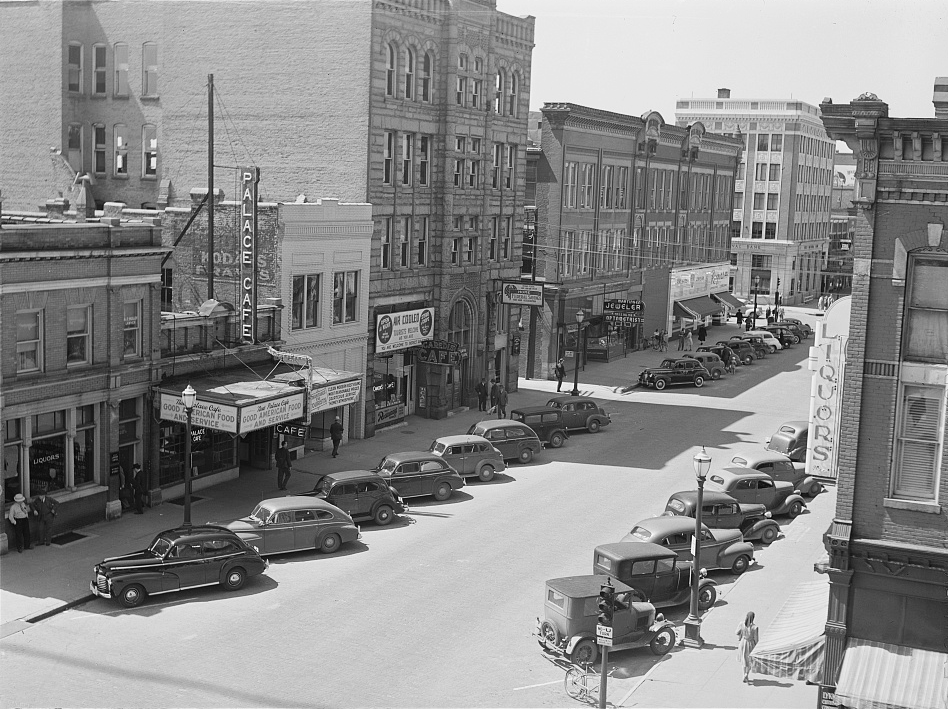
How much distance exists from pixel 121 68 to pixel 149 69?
5.43ft

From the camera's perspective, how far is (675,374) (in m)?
59.9

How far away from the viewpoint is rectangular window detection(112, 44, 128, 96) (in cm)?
4897

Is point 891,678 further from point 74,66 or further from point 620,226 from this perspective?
point 620,226

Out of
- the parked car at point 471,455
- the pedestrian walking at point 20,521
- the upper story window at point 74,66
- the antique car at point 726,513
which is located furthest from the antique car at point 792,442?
the upper story window at point 74,66

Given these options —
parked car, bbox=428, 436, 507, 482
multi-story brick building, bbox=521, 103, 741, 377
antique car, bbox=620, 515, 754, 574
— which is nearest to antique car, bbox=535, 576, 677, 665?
antique car, bbox=620, 515, 754, 574

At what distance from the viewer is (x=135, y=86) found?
1918 inches

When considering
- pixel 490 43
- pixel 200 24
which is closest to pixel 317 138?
pixel 200 24

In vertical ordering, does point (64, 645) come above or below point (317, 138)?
below

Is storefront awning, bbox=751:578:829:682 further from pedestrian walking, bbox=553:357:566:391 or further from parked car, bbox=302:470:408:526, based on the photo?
pedestrian walking, bbox=553:357:566:391

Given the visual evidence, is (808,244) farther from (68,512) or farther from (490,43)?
(68,512)

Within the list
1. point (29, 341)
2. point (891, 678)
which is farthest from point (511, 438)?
point (891, 678)

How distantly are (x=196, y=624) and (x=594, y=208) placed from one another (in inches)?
1769

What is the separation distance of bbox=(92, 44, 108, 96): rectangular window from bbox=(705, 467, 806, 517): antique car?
3182 centimetres

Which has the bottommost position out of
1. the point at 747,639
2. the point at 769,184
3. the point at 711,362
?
the point at 747,639
